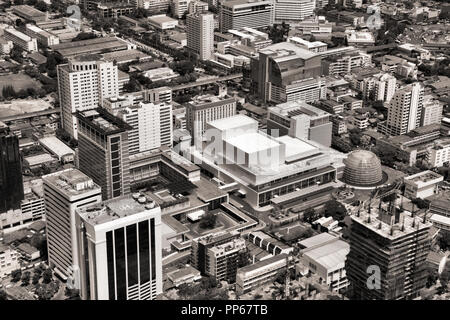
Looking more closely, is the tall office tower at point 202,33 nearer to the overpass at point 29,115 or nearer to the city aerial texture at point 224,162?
the city aerial texture at point 224,162

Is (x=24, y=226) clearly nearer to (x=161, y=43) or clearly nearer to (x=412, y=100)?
(x=412, y=100)

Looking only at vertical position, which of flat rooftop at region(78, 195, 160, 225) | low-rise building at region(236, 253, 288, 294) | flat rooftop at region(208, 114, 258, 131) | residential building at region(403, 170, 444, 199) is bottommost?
low-rise building at region(236, 253, 288, 294)

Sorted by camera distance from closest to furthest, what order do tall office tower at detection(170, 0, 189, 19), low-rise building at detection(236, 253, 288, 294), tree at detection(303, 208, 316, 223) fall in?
low-rise building at detection(236, 253, 288, 294) < tree at detection(303, 208, 316, 223) < tall office tower at detection(170, 0, 189, 19)

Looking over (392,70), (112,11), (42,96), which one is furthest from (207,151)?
(112,11)

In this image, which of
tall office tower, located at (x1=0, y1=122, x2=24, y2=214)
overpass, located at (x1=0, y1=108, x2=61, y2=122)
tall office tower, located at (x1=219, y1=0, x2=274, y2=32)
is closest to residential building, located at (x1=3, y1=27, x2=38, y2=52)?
overpass, located at (x1=0, y1=108, x2=61, y2=122)

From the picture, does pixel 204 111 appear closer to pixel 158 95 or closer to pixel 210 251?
pixel 158 95

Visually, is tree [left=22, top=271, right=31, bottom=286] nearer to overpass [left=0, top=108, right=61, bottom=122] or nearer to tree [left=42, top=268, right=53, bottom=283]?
tree [left=42, top=268, right=53, bottom=283]

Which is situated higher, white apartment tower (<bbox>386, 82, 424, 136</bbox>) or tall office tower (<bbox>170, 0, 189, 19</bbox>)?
tall office tower (<bbox>170, 0, 189, 19</bbox>)
